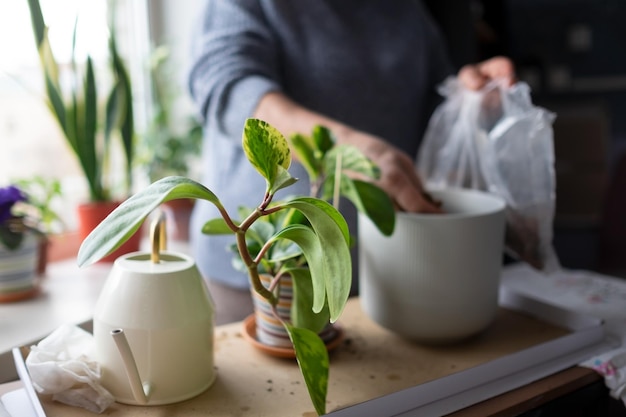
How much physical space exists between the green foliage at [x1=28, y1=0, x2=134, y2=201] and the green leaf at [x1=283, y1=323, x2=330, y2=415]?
2.36 ft

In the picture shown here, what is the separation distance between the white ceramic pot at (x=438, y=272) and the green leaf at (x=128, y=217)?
0.80ft

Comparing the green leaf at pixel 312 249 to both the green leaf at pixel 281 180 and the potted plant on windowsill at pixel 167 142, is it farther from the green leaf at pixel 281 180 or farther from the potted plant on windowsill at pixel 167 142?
the potted plant on windowsill at pixel 167 142

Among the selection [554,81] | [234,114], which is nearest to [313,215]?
[234,114]

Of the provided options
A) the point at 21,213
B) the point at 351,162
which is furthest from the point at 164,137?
the point at 351,162

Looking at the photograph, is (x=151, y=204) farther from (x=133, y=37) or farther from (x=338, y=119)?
(x=133, y=37)

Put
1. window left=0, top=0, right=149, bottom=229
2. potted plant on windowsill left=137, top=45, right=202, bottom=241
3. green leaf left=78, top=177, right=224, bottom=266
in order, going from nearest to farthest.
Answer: green leaf left=78, top=177, right=224, bottom=266 → window left=0, top=0, right=149, bottom=229 → potted plant on windowsill left=137, top=45, right=202, bottom=241

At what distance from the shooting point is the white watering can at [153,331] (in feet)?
1.54

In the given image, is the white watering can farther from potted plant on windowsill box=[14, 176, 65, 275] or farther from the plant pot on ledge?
potted plant on windowsill box=[14, 176, 65, 275]

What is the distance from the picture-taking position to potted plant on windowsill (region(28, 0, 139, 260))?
0.99m

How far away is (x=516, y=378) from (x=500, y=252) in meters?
0.13

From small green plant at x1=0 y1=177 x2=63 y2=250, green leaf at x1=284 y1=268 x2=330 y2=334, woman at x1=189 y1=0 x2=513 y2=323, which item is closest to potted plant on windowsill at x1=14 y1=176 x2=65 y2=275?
small green plant at x1=0 y1=177 x2=63 y2=250

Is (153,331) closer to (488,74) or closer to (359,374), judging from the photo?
(359,374)

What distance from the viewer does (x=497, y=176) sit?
2.47 feet

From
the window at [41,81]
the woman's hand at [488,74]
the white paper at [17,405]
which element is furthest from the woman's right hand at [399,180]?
the window at [41,81]
